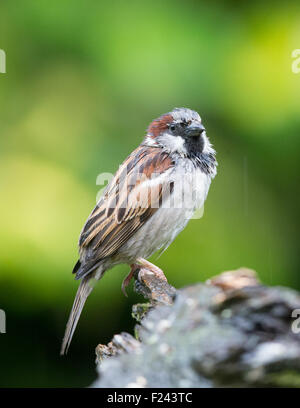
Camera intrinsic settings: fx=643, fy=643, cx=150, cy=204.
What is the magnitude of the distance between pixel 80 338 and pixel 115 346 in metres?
1.48

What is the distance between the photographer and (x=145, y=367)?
1.87 meters

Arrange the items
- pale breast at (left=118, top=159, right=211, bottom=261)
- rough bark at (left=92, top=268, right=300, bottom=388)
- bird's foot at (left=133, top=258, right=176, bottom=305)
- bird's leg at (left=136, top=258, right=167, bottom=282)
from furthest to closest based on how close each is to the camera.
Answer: bird's leg at (left=136, top=258, right=167, bottom=282)
pale breast at (left=118, top=159, right=211, bottom=261)
bird's foot at (left=133, top=258, right=176, bottom=305)
rough bark at (left=92, top=268, right=300, bottom=388)

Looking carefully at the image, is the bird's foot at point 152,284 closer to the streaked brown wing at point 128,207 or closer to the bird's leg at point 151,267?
the bird's leg at point 151,267

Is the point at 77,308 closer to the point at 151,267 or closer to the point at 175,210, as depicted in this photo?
the point at 151,267

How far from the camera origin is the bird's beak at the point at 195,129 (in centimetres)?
335

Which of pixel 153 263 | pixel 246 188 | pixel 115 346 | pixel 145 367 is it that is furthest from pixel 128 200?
pixel 145 367

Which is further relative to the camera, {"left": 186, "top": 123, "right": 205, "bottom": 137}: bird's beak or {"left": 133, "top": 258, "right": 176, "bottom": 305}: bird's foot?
{"left": 186, "top": 123, "right": 205, "bottom": 137}: bird's beak

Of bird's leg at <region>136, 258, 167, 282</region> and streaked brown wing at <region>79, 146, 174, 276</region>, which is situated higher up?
streaked brown wing at <region>79, 146, 174, 276</region>

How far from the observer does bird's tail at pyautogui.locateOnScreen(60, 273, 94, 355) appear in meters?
3.33

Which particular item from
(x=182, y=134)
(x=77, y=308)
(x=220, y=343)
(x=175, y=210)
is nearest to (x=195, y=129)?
(x=182, y=134)

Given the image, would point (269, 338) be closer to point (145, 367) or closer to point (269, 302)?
point (269, 302)

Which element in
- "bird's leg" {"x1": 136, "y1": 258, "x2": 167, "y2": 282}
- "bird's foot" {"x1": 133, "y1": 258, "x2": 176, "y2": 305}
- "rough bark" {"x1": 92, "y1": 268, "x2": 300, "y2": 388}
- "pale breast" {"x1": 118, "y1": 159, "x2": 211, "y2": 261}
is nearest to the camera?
"rough bark" {"x1": 92, "y1": 268, "x2": 300, "y2": 388}

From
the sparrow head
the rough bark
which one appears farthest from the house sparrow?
the rough bark

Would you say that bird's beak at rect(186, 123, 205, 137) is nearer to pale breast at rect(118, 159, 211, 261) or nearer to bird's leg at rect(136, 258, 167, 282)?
pale breast at rect(118, 159, 211, 261)
